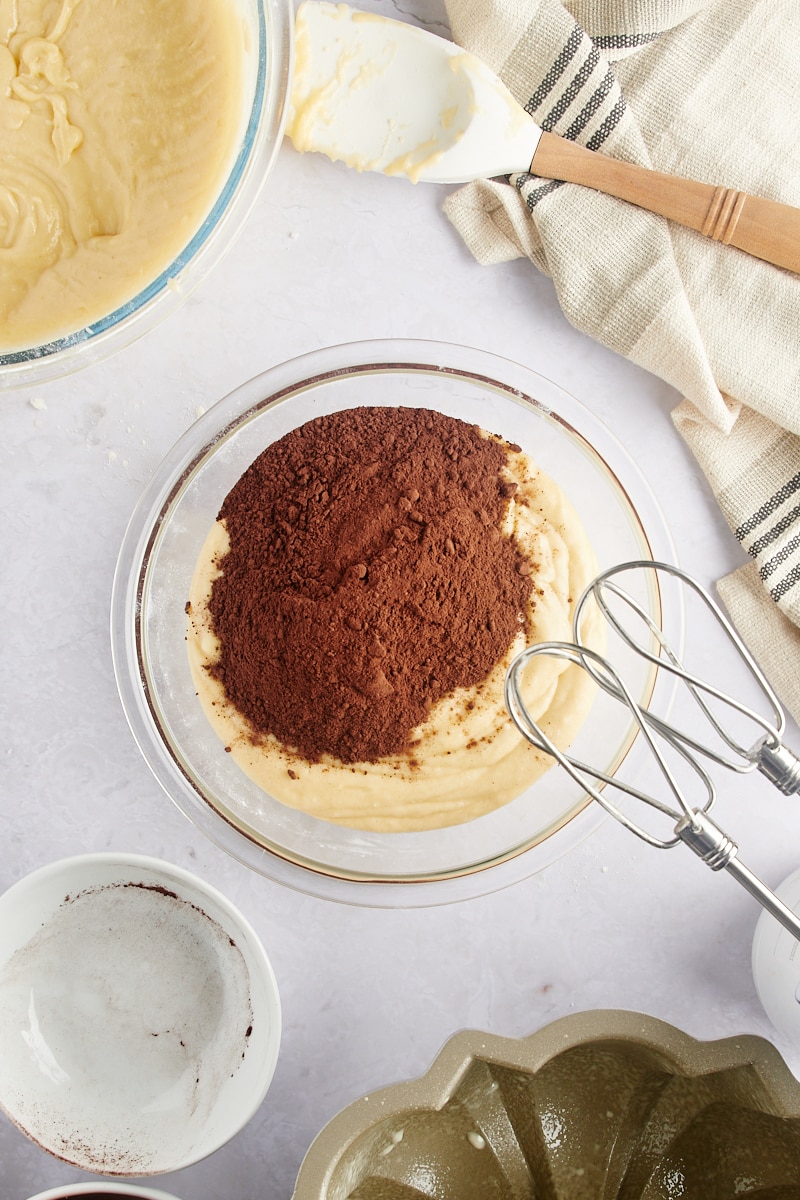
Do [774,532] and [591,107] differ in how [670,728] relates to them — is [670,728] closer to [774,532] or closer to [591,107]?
[774,532]

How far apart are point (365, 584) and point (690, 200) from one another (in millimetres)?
592

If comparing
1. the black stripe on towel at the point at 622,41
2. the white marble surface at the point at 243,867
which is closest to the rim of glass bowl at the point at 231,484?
the white marble surface at the point at 243,867

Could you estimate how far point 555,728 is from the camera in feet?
3.71

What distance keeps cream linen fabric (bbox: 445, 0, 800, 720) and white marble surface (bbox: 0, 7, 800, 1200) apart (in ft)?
0.22

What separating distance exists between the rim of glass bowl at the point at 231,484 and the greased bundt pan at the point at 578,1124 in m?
0.21

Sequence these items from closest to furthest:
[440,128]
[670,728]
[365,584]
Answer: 1. [670,728]
2. [365,584]
3. [440,128]

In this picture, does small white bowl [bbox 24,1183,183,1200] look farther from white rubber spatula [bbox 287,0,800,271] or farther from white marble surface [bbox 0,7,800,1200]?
white rubber spatula [bbox 287,0,800,271]

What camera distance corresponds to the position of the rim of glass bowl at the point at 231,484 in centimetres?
115

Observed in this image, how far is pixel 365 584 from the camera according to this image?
104 centimetres

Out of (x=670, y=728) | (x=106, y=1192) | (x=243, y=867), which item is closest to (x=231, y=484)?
(x=243, y=867)

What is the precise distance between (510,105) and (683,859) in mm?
932

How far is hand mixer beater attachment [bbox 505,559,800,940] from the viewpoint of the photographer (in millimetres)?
791

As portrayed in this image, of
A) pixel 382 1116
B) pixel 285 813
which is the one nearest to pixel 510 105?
pixel 285 813

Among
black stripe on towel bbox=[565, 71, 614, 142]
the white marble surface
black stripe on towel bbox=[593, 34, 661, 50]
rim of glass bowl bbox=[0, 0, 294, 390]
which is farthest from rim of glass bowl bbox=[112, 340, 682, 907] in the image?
black stripe on towel bbox=[593, 34, 661, 50]
